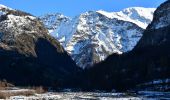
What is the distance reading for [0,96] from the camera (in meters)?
159
